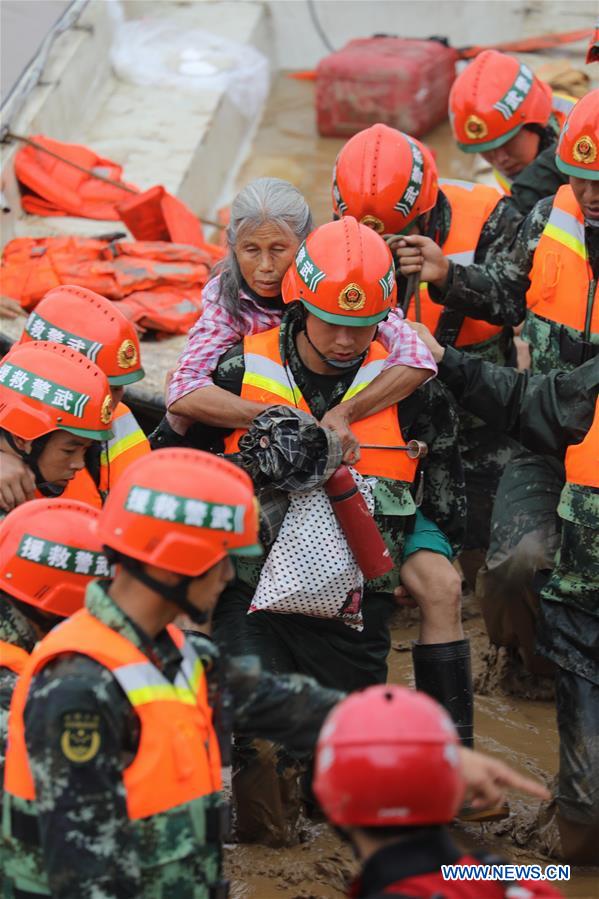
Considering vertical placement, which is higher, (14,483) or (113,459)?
(14,483)

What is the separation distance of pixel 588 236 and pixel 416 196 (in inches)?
29.0

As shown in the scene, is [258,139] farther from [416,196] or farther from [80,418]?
[80,418]

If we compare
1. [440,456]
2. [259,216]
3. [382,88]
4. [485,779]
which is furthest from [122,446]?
[382,88]

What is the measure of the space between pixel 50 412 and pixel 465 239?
2395 millimetres

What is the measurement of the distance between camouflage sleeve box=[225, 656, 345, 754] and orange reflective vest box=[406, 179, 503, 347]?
3.00 m

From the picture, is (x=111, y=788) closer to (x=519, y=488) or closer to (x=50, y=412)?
(x=50, y=412)

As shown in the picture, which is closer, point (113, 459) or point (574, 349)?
point (113, 459)

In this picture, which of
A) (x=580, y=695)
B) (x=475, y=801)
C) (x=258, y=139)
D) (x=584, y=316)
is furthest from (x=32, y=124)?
(x=475, y=801)

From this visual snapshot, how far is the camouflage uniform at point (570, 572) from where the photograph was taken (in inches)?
197

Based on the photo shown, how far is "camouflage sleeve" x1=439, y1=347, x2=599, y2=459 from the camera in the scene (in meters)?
5.04

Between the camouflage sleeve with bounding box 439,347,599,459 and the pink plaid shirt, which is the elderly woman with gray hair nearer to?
the pink plaid shirt

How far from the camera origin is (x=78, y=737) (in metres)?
3.10

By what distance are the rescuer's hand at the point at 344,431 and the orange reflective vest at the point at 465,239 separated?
65.5 inches

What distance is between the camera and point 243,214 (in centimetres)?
524
